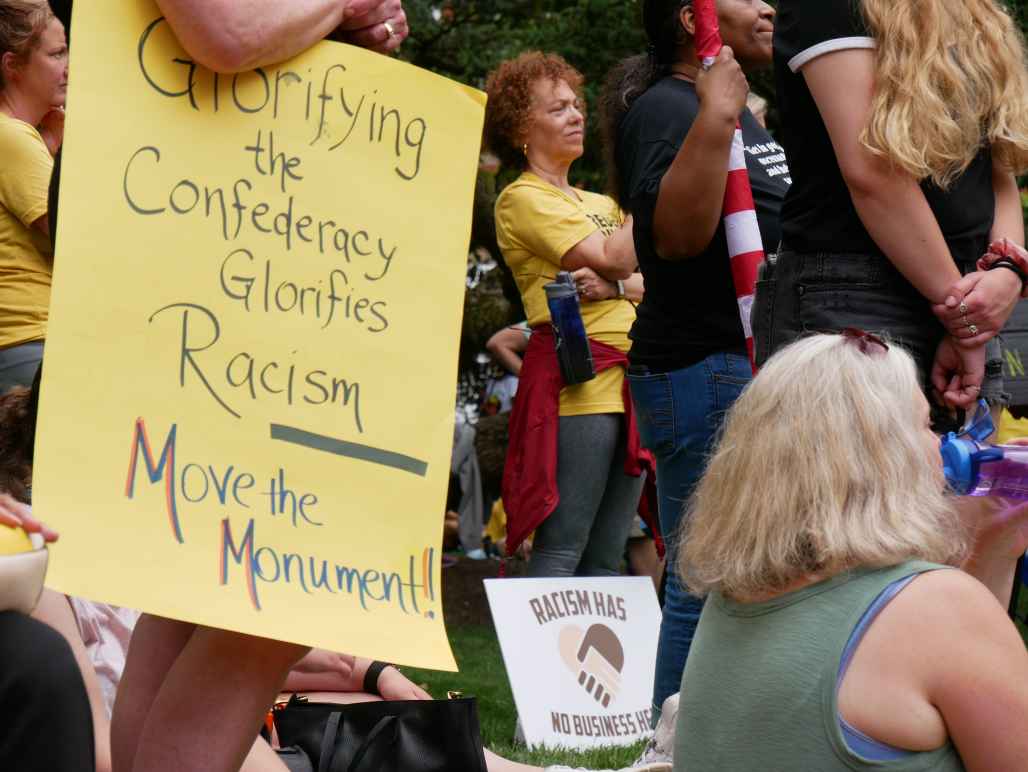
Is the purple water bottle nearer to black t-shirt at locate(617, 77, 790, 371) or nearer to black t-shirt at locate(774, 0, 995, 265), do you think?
black t-shirt at locate(774, 0, 995, 265)

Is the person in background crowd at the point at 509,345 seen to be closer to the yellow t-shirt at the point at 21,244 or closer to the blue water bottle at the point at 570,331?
the blue water bottle at the point at 570,331

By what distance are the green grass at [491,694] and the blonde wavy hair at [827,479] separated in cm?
195

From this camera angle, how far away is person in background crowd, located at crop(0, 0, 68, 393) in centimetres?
345

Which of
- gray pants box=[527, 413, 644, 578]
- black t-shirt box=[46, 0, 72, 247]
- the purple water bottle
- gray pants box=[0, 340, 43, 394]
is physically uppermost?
black t-shirt box=[46, 0, 72, 247]

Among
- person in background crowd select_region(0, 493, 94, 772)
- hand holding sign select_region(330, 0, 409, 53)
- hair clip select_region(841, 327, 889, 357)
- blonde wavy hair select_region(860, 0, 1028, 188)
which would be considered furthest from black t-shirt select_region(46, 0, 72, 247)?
blonde wavy hair select_region(860, 0, 1028, 188)

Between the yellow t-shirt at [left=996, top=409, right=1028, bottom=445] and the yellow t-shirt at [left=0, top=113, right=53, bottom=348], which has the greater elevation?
the yellow t-shirt at [left=0, top=113, right=53, bottom=348]

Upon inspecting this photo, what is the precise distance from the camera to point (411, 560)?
2186 mm

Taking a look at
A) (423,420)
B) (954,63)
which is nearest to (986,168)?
(954,63)

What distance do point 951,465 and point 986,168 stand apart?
0.75 m

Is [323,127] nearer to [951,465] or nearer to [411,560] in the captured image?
[411,560]

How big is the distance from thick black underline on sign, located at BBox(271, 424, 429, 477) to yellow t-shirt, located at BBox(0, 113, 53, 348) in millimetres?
1581

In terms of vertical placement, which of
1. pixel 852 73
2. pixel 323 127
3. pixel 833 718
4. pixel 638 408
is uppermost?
pixel 852 73

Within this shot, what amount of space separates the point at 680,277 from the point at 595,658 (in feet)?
5.01

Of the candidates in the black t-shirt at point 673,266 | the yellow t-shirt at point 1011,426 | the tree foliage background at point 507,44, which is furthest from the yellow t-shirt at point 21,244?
the tree foliage background at point 507,44
